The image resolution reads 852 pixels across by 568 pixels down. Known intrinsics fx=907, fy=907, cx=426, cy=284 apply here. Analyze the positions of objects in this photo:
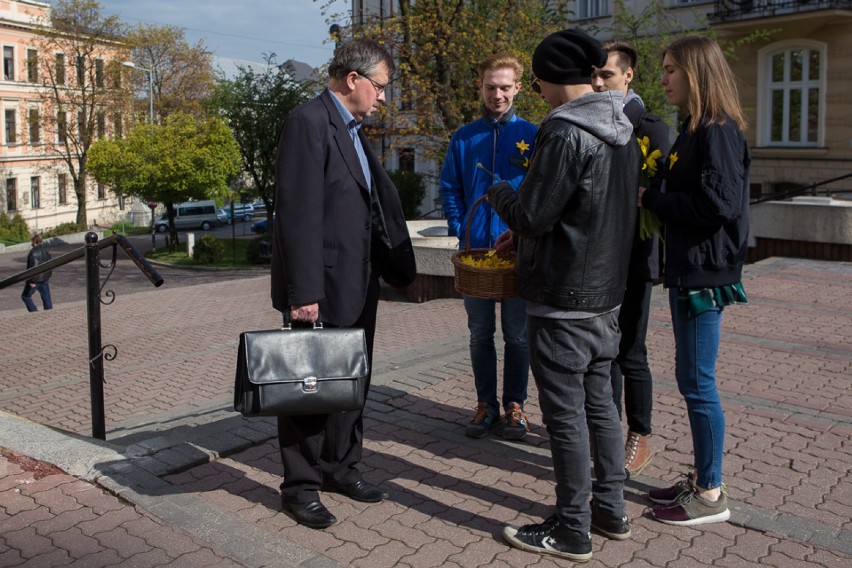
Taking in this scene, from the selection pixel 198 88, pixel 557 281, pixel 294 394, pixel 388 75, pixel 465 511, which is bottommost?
pixel 465 511

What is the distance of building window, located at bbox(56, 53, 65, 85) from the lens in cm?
5428

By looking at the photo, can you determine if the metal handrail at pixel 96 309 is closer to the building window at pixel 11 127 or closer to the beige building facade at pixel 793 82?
the beige building facade at pixel 793 82

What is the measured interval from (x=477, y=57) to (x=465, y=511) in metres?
16.8

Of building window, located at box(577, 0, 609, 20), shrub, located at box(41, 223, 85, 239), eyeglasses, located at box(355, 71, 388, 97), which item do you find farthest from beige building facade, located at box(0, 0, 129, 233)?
eyeglasses, located at box(355, 71, 388, 97)

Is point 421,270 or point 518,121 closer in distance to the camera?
point 518,121

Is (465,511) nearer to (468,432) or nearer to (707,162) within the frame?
(468,432)

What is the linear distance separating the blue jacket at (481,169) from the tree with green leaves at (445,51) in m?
14.5

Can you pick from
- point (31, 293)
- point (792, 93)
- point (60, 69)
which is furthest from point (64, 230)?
point (792, 93)

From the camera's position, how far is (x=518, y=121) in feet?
16.8

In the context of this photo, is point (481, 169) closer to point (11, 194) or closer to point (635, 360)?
point (635, 360)

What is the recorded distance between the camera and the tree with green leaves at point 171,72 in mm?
56906

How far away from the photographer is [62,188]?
59.3 meters

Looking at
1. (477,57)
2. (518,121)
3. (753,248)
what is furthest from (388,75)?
(477,57)

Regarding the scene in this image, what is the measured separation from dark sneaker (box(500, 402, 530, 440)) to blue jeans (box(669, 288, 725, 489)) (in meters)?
1.29
